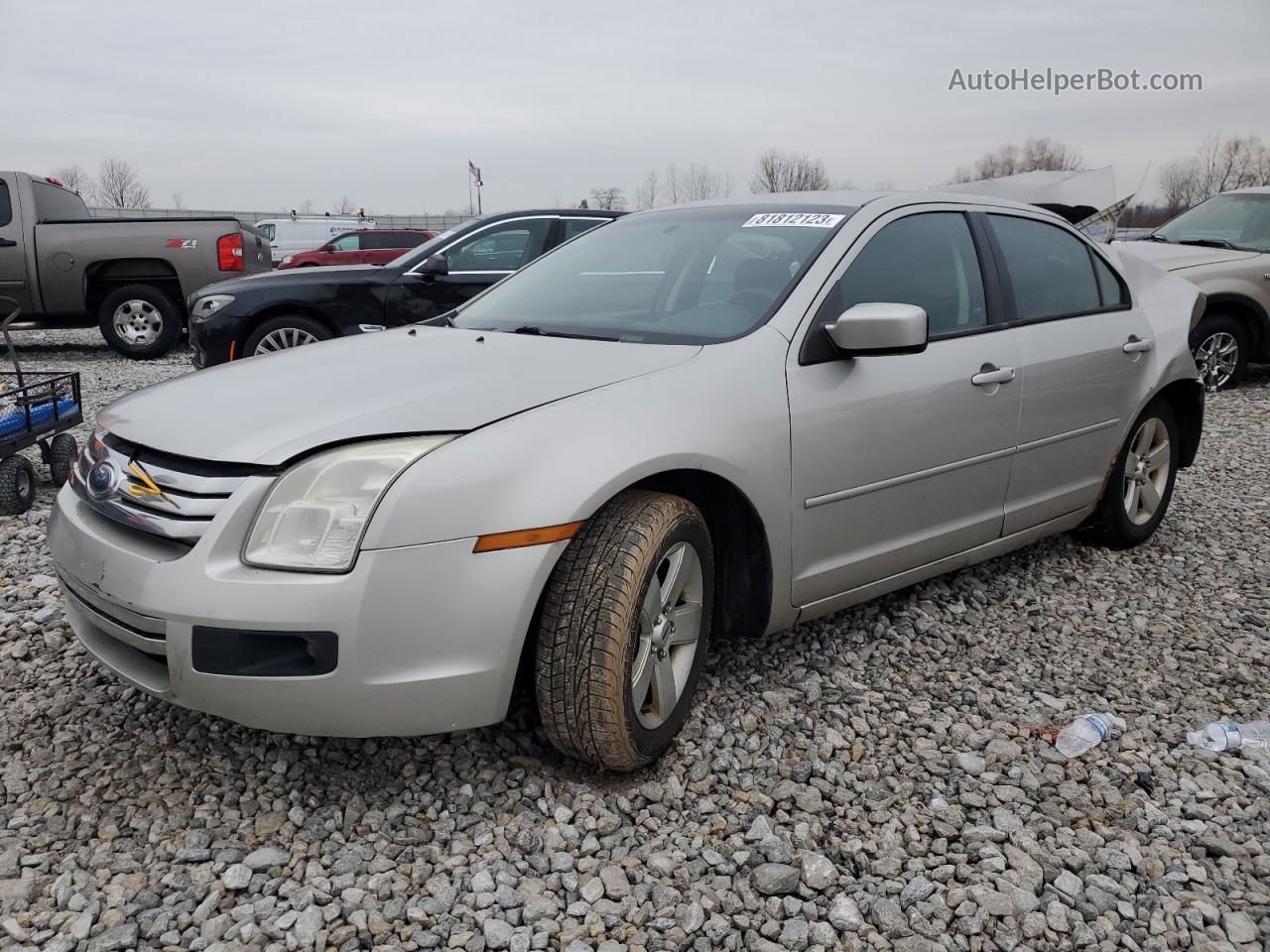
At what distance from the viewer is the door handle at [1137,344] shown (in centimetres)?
407

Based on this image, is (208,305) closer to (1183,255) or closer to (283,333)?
(283,333)

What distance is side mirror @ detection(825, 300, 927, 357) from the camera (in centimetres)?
278

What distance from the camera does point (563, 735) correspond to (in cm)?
245

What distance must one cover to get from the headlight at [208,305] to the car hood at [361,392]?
15.4 feet

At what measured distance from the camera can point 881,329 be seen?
2.79 metres

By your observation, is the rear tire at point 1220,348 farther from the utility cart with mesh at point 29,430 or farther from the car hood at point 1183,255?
the utility cart with mesh at point 29,430

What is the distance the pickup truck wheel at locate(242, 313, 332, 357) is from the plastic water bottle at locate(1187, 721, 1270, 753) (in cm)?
618

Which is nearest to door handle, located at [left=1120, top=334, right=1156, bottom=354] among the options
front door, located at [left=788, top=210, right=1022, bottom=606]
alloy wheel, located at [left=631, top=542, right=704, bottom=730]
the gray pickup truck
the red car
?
front door, located at [left=788, top=210, right=1022, bottom=606]

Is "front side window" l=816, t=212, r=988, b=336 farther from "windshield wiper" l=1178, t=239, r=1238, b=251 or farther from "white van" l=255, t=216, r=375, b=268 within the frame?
"white van" l=255, t=216, r=375, b=268

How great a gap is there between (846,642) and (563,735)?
1.38m

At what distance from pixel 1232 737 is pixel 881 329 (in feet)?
5.14

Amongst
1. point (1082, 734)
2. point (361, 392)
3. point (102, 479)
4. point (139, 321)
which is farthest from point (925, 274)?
point (139, 321)

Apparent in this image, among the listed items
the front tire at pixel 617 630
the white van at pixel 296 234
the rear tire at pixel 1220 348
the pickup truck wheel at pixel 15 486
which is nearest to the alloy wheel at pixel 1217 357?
the rear tire at pixel 1220 348

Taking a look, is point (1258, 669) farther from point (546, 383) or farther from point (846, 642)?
point (546, 383)
